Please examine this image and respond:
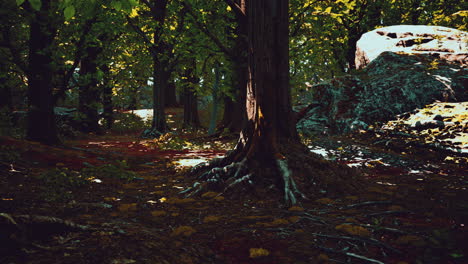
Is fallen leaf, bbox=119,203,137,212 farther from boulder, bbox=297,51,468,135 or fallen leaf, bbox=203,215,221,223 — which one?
boulder, bbox=297,51,468,135

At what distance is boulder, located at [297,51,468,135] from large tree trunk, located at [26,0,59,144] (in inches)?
394

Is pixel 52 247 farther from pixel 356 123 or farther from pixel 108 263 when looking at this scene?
pixel 356 123

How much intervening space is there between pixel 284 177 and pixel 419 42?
12.8 metres

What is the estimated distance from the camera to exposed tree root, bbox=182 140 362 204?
4219 millimetres

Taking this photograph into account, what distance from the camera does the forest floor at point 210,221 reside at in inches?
77.8

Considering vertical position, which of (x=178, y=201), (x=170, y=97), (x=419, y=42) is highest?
(x=419, y=42)

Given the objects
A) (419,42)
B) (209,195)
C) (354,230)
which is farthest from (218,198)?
(419,42)

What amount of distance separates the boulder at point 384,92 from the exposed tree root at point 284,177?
6483 millimetres

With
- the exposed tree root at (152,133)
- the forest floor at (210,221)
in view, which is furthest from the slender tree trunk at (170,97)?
the forest floor at (210,221)

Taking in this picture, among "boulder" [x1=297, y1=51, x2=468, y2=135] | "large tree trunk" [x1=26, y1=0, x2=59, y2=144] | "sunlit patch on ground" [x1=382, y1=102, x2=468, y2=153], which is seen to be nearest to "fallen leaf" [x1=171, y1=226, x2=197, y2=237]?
"sunlit patch on ground" [x1=382, y1=102, x2=468, y2=153]

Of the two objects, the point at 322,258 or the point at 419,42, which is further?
the point at 419,42

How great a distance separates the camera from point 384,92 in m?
10.6

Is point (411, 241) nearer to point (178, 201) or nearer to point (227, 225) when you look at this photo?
point (227, 225)

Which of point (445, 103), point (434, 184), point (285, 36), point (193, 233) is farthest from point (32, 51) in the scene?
point (445, 103)
